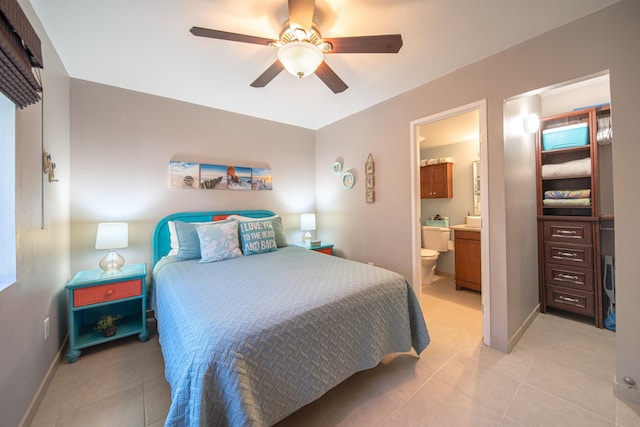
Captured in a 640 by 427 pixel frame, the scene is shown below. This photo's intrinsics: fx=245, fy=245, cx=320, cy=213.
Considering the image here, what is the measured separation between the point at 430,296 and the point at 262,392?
2.81 metres

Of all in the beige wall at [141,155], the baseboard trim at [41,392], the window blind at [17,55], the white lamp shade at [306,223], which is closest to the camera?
the window blind at [17,55]

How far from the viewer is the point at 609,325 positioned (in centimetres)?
238

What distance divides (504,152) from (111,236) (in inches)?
137

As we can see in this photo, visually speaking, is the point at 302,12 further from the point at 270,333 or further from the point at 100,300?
the point at 100,300

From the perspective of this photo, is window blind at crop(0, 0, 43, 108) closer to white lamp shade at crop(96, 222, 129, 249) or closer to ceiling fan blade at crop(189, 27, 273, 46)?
ceiling fan blade at crop(189, 27, 273, 46)

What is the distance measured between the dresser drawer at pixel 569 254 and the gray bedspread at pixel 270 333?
196cm

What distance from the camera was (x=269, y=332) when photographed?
1.20m

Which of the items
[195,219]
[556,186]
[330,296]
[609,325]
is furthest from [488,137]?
[195,219]

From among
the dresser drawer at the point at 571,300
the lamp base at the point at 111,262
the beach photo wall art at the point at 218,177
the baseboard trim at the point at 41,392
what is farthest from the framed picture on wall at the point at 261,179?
the dresser drawer at the point at 571,300

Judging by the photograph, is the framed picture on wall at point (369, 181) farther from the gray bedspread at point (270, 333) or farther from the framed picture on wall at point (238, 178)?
the framed picture on wall at point (238, 178)

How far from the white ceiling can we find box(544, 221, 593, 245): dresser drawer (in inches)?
76.1

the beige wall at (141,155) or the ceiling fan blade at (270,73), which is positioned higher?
the ceiling fan blade at (270,73)

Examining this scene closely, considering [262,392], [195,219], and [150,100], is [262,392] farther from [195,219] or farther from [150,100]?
[150,100]

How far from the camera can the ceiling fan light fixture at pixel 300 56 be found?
1.48m
